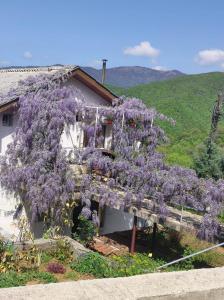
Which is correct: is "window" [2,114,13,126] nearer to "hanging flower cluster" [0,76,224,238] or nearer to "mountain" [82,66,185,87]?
"hanging flower cluster" [0,76,224,238]

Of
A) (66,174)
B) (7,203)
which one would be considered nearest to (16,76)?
(66,174)

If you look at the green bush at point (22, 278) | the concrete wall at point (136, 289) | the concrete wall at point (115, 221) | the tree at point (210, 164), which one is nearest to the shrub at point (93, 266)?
the green bush at point (22, 278)

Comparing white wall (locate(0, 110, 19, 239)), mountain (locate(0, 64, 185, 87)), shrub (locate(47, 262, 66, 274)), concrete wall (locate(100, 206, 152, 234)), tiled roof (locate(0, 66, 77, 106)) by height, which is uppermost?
mountain (locate(0, 64, 185, 87))

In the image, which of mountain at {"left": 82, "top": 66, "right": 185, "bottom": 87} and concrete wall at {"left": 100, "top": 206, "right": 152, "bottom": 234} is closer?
concrete wall at {"left": 100, "top": 206, "right": 152, "bottom": 234}

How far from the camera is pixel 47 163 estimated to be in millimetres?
17281

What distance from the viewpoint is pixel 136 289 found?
9.70ft

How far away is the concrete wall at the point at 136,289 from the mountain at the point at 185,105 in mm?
29666

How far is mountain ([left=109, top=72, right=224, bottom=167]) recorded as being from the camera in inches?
1760

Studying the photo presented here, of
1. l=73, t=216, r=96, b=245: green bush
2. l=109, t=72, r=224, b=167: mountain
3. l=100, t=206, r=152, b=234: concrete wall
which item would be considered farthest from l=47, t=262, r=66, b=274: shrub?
l=109, t=72, r=224, b=167: mountain

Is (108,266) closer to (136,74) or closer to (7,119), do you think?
(7,119)

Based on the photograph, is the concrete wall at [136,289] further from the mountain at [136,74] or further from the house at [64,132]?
the mountain at [136,74]

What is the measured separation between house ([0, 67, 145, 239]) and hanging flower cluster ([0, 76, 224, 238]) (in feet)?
1.21

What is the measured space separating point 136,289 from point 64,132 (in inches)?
647

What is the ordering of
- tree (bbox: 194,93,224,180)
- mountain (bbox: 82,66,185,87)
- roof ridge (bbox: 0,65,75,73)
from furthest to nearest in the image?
mountain (bbox: 82,66,185,87), tree (bbox: 194,93,224,180), roof ridge (bbox: 0,65,75,73)
